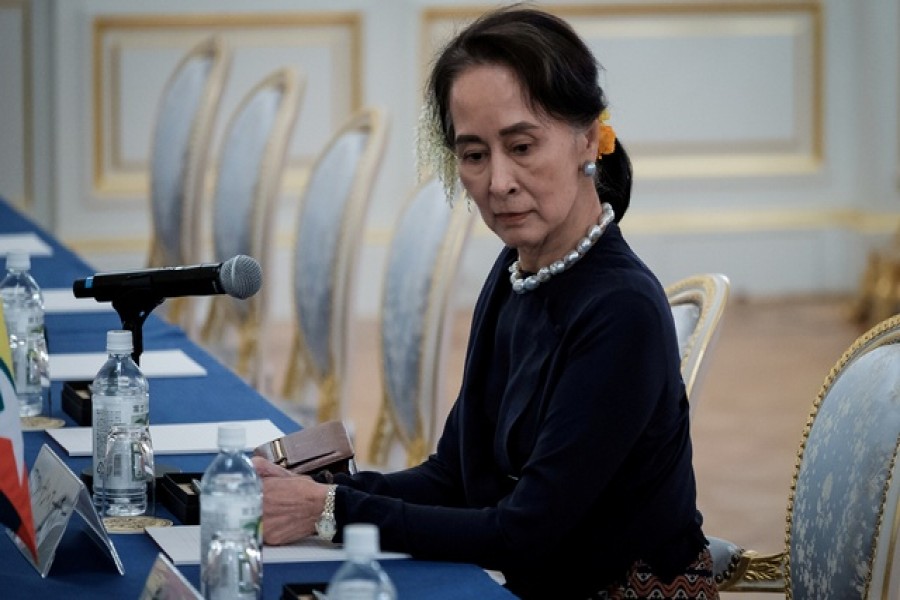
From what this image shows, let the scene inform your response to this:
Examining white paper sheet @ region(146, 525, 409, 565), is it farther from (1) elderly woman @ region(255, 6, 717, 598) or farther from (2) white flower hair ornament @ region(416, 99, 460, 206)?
(2) white flower hair ornament @ region(416, 99, 460, 206)

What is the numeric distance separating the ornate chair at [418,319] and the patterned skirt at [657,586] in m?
1.28

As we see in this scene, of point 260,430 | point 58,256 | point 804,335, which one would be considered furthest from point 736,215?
point 260,430

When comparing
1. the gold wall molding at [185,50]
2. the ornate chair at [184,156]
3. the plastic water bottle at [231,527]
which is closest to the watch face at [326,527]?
the plastic water bottle at [231,527]

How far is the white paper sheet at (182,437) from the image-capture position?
7.71 feet

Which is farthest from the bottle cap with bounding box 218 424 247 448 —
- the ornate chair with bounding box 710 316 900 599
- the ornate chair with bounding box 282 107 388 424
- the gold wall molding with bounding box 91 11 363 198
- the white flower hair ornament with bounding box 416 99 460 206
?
the gold wall molding with bounding box 91 11 363 198

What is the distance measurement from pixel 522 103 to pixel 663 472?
45 cm

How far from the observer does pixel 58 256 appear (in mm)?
4227

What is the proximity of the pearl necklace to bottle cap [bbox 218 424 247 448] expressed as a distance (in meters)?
0.55

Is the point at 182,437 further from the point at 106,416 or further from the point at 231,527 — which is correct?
the point at 231,527

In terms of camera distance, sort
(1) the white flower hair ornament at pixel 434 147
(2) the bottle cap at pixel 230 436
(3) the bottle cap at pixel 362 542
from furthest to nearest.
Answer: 1. (1) the white flower hair ornament at pixel 434 147
2. (2) the bottle cap at pixel 230 436
3. (3) the bottle cap at pixel 362 542

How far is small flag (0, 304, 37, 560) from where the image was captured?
1674mm

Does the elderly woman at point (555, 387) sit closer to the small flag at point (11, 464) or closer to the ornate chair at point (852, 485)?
the ornate chair at point (852, 485)

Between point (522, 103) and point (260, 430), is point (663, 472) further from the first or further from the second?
point (260, 430)

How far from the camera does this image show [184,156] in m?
4.95
